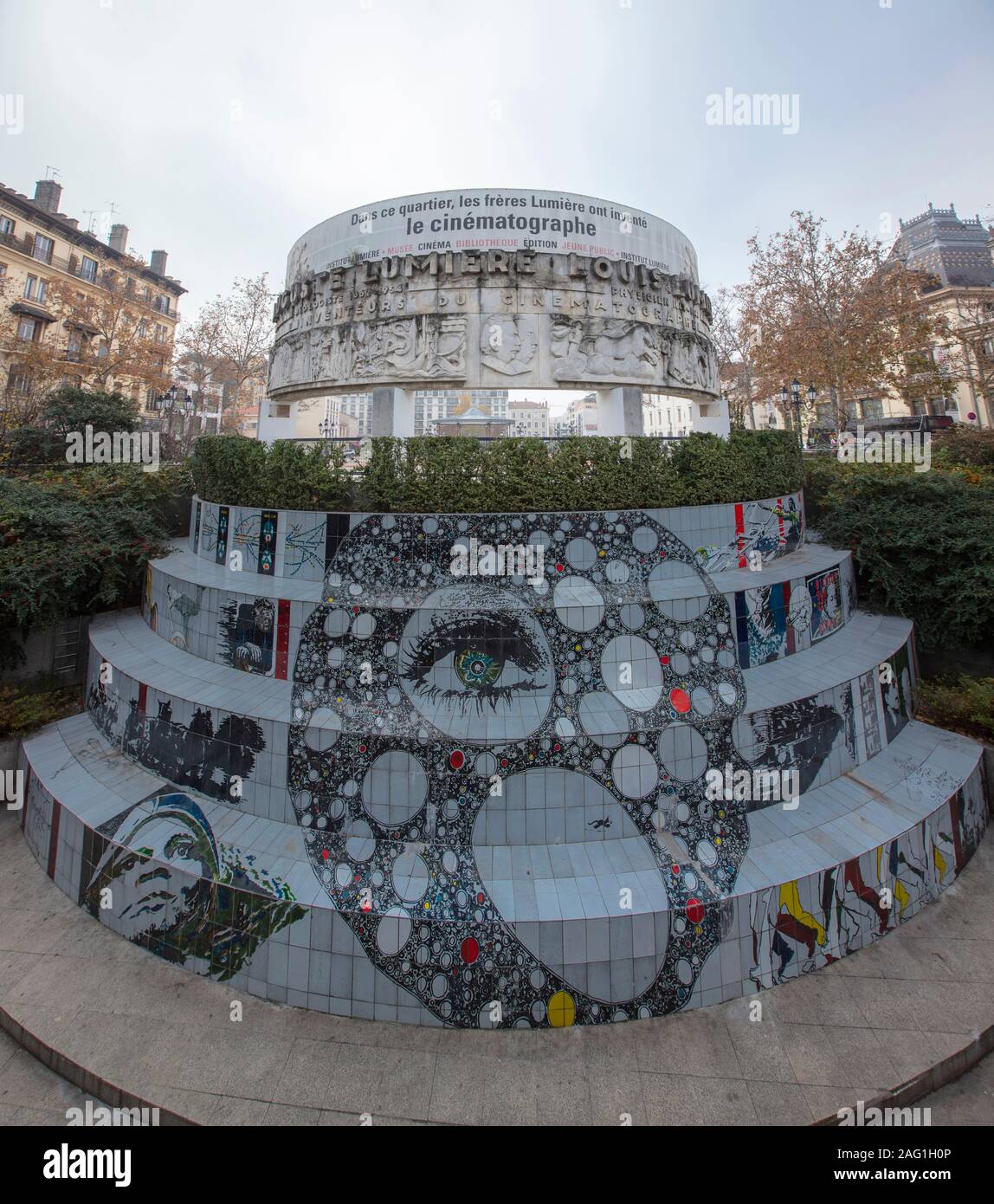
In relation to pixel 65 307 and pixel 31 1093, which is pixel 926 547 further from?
pixel 65 307

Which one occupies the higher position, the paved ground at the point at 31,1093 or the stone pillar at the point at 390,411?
the stone pillar at the point at 390,411

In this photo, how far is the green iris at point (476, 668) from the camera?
261 inches

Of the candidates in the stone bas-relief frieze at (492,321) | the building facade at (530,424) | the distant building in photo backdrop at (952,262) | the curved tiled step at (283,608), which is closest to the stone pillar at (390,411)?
the stone bas-relief frieze at (492,321)

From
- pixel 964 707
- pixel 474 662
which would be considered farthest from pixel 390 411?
pixel 964 707

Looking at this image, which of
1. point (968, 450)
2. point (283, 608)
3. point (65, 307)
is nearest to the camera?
point (283, 608)

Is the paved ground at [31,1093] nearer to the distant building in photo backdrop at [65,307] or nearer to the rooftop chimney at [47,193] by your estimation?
the distant building in photo backdrop at [65,307]

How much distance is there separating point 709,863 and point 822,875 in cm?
110

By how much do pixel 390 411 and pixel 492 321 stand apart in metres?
2.96

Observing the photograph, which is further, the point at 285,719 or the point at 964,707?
the point at 964,707

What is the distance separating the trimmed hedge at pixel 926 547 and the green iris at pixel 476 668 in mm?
7762

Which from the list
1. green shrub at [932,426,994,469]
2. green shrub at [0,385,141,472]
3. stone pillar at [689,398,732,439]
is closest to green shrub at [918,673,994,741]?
stone pillar at [689,398,732,439]

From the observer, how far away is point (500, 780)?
19.6 feet

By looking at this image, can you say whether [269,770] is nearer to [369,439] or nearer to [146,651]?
[146,651]
